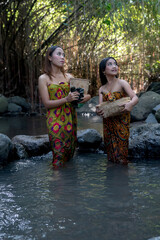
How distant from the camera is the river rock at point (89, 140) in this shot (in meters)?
4.86

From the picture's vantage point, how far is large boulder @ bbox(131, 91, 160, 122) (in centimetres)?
807

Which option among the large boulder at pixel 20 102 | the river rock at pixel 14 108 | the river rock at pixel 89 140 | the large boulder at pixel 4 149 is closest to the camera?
the large boulder at pixel 4 149

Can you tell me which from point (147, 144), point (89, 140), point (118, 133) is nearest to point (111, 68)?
point (118, 133)

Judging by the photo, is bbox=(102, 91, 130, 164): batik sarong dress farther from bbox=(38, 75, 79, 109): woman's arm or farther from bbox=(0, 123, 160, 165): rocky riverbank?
bbox=(0, 123, 160, 165): rocky riverbank

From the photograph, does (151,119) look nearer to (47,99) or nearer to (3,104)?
(47,99)

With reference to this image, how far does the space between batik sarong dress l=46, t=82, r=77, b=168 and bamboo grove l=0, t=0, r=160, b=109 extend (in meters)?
5.67

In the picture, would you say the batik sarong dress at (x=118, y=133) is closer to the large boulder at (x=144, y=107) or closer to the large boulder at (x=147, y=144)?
the large boulder at (x=147, y=144)

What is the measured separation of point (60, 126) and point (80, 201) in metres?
1.15

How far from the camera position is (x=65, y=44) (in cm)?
941

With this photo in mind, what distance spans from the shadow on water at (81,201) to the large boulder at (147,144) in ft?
1.14

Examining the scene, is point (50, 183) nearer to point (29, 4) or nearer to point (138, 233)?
point (138, 233)

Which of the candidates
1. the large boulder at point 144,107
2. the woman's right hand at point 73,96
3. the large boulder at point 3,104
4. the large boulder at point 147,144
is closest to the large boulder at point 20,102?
the large boulder at point 3,104

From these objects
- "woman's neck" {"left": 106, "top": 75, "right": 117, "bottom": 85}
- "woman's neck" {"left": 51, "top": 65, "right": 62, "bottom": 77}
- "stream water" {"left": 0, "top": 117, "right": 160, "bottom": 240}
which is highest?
"woman's neck" {"left": 51, "top": 65, "right": 62, "bottom": 77}

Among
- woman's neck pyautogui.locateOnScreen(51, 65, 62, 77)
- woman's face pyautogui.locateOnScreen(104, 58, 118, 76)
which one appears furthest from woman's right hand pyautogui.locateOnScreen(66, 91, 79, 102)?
woman's face pyautogui.locateOnScreen(104, 58, 118, 76)
